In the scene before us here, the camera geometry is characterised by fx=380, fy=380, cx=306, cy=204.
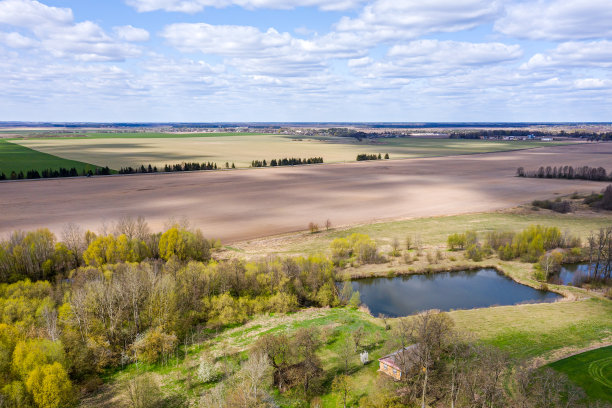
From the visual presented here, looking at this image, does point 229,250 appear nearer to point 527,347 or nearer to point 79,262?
point 79,262

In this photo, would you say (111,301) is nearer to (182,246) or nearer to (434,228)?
(182,246)

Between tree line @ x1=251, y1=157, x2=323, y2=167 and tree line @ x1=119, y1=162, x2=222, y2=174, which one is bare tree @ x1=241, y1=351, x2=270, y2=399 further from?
tree line @ x1=251, y1=157, x2=323, y2=167

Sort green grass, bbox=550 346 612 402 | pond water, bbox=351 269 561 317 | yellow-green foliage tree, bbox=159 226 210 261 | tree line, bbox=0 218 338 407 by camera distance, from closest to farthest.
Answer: tree line, bbox=0 218 338 407, green grass, bbox=550 346 612 402, pond water, bbox=351 269 561 317, yellow-green foliage tree, bbox=159 226 210 261

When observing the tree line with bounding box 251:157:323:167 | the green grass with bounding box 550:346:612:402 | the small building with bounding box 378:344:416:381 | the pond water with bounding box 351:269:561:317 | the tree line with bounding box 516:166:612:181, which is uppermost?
the tree line with bounding box 251:157:323:167

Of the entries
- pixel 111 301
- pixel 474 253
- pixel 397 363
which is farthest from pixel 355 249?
pixel 111 301

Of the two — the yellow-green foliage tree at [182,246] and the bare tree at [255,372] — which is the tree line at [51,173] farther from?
the bare tree at [255,372]

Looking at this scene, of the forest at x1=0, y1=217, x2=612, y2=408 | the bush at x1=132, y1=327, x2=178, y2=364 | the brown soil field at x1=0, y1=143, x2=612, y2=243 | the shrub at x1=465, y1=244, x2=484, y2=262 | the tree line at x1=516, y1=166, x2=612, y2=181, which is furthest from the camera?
the tree line at x1=516, y1=166, x2=612, y2=181

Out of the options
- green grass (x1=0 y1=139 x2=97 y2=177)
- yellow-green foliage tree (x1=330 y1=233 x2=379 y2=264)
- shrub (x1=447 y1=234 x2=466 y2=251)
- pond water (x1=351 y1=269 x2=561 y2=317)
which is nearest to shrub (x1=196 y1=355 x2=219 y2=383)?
pond water (x1=351 y1=269 x2=561 y2=317)
